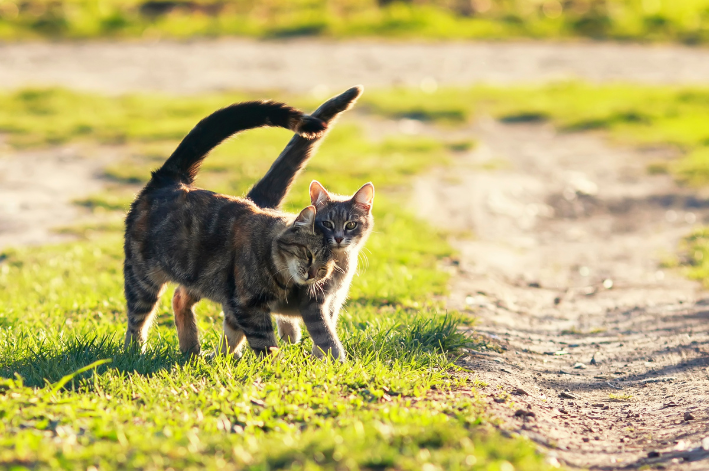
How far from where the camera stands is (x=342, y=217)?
5051 millimetres

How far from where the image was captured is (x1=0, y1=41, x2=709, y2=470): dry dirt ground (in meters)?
4.51

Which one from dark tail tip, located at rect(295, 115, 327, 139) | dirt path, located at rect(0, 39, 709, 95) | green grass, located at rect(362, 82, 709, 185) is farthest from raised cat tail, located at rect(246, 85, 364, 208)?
dirt path, located at rect(0, 39, 709, 95)

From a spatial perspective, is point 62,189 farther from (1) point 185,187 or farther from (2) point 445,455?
(2) point 445,455

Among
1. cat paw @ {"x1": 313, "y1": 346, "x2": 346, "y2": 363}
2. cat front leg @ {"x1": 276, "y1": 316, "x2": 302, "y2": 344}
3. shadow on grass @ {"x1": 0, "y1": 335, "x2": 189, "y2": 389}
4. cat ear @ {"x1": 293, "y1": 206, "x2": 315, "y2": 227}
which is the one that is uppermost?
cat ear @ {"x1": 293, "y1": 206, "x2": 315, "y2": 227}

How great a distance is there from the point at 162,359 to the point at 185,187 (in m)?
1.18

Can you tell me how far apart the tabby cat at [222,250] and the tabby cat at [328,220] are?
75mm

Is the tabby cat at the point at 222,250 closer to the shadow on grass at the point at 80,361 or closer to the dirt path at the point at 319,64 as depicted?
the shadow on grass at the point at 80,361

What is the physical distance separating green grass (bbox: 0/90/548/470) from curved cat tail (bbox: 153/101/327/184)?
1094 millimetres

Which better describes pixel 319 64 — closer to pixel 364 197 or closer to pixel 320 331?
pixel 364 197

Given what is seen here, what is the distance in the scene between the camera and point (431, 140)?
13.6 meters

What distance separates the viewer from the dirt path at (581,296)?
422 centimetres

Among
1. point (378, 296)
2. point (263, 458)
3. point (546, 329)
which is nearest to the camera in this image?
point (263, 458)

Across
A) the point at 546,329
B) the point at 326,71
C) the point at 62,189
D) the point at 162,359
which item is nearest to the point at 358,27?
the point at 326,71

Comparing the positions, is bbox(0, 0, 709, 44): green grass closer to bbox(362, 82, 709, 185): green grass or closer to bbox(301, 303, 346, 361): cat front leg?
bbox(362, 82, 709, 185): green grass
